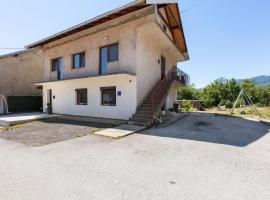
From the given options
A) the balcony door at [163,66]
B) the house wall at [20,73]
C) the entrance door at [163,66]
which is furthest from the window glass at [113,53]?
the house wall at [20,73]

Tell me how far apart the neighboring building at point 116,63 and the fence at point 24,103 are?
4.32 metres

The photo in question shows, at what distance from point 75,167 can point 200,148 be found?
4252mm

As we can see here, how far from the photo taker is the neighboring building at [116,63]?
11.2 meters

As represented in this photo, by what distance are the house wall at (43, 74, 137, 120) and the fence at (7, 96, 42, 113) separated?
3.93 meters

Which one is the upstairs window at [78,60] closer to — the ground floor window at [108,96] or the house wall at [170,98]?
the ground floor window at [108,96]

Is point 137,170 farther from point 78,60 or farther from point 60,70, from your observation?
point 60,70

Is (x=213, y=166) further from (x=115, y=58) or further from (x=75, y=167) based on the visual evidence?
(x=115, y=58)

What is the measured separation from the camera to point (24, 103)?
19500 mm

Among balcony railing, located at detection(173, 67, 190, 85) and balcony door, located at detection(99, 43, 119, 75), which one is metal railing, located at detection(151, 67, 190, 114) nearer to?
balcony railing, located at detection(173, 67, 190, 85)

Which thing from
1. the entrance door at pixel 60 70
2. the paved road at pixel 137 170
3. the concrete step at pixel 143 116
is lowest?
the paved road at pixel 137 170

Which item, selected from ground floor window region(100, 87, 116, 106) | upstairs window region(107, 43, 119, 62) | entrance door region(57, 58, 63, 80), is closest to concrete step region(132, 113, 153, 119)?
ground floor window region(100, 87, 116, 106)

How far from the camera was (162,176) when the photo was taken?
3947 mm

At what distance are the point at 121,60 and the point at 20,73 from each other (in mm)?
14542

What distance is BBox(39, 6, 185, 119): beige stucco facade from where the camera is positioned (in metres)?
11.2
